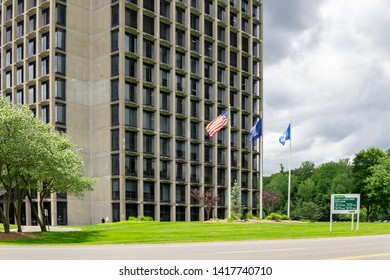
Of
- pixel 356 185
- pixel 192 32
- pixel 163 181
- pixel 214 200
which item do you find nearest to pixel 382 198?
pixel 356 185

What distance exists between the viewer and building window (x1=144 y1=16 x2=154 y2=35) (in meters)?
77.4

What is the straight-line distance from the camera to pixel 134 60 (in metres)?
75.2

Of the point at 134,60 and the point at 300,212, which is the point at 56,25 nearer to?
the point at 134,60

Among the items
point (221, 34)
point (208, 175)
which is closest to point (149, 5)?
point (221, 34)

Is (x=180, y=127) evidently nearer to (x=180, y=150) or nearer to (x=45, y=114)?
(x=180, y=150)

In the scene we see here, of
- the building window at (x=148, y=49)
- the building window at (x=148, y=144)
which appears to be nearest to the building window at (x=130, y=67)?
the building window at (x=148, y=49)

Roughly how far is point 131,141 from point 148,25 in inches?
693

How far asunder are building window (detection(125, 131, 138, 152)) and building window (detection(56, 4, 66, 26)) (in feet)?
58.8

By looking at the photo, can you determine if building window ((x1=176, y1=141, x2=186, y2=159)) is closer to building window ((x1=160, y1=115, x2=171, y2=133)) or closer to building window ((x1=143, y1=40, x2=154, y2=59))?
building window ((x1=160, y1=115, x2=171, y2=133))

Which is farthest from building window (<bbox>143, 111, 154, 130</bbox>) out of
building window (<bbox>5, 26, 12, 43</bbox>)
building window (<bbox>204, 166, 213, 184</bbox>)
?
building window (<bbox>5, 26, 12, 43</bbox>)

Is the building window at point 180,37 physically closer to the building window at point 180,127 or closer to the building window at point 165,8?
the building window at point 165,8

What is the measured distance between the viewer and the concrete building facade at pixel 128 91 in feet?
238

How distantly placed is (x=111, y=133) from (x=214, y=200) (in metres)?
18.1

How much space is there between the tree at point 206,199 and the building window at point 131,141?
1196 cm
